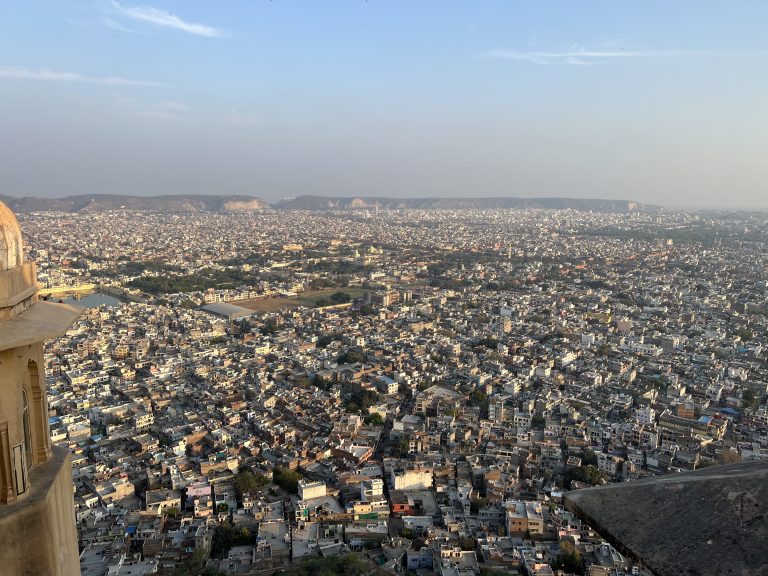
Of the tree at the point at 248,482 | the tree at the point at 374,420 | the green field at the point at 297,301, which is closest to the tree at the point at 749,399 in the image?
the tree at the point at 374,420

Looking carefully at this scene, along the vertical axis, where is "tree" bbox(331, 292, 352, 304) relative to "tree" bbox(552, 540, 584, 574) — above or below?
above

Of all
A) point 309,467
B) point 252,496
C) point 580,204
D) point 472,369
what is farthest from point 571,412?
point 580,204

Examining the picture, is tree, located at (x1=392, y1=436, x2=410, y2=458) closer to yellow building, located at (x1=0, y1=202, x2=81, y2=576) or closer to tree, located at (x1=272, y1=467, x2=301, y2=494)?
tree, located at (x1=272, y1=467, x2=301, y2=494)

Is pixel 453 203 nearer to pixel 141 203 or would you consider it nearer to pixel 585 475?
pixel 141 203

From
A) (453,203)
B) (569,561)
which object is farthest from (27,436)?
(453,203)

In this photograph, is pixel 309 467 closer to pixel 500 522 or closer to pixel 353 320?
pixel 500 522

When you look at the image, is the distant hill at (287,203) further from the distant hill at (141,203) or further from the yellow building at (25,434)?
the yellow building at (25,434)

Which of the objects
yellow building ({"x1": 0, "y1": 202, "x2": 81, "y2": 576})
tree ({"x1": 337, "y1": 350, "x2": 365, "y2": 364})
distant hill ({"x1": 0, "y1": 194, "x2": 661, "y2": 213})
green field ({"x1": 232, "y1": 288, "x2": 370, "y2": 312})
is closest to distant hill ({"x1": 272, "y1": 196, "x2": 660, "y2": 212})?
distant hill ({"x1": 0, "y1": 194, "x2": 661, "y2": 213})
